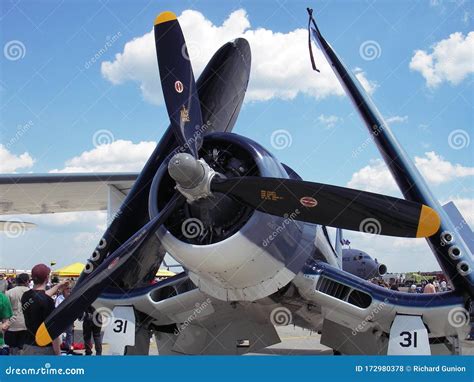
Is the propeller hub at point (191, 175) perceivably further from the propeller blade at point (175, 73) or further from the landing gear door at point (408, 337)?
the landing gear door at point (408, 337)

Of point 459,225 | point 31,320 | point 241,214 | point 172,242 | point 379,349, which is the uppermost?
point 459,225

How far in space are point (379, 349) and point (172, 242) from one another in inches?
148

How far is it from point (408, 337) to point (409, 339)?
1.2 inches

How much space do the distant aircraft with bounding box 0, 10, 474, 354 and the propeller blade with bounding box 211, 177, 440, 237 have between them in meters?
0.01

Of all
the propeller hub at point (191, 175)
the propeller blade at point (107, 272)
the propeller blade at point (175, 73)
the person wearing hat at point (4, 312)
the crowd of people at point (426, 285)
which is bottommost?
the person wearing hat at point (4, 312)

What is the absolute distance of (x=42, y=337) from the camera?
5.66m

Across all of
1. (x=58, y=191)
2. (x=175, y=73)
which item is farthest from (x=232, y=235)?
(x=58, y=191)

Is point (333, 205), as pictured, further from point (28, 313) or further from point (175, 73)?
point (28, 313)

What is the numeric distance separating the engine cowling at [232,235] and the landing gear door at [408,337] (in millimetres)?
1486

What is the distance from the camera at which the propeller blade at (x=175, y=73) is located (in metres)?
6.48

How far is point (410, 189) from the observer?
7.21 meters

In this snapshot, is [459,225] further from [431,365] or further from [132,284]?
[132,284]

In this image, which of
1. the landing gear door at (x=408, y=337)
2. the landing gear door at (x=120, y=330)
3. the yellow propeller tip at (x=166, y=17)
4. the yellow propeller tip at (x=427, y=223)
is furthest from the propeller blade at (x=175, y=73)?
the landing gear door at (x=408, y=337)

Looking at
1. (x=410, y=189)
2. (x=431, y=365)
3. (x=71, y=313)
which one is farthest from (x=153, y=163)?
(x=431, y=365)
